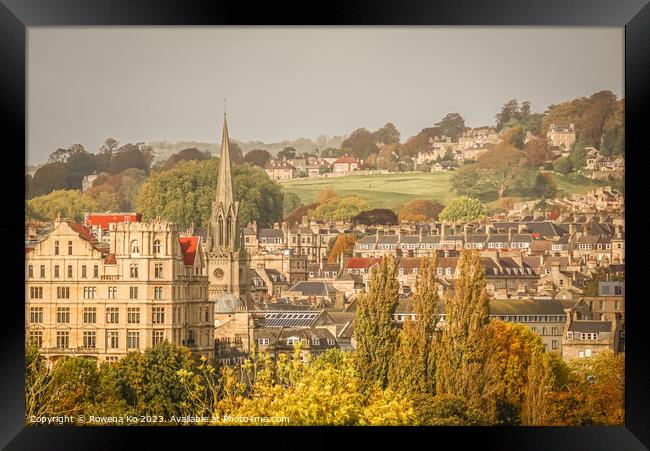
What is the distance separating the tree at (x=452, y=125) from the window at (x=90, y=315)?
15.3 feet

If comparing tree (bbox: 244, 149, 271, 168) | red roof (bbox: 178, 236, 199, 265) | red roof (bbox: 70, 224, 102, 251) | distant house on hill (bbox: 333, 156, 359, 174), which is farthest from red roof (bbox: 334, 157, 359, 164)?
red roof (bbox: 70, 224, 102, 251)

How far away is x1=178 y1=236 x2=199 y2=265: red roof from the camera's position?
548 inches

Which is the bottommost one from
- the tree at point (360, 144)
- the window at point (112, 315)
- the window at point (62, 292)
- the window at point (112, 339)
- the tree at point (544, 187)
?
the window at point (112, 339)

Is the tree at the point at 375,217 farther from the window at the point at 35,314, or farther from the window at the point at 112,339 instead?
the window at the point at 35,314

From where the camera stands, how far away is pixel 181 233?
13.9 m

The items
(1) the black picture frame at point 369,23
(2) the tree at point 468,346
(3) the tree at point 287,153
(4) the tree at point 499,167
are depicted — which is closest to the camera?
(1) the black picture frame at point 369,23

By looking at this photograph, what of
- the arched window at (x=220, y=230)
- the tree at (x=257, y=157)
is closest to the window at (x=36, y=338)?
the arched window at (x=220, y=230)

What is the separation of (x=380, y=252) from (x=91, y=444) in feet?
14.6

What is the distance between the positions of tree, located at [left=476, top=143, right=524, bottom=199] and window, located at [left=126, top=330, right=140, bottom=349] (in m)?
4.51

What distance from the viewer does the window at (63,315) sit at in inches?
532

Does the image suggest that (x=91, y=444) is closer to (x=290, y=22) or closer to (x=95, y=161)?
(x=95, y=161)

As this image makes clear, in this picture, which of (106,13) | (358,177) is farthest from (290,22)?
(358,177)

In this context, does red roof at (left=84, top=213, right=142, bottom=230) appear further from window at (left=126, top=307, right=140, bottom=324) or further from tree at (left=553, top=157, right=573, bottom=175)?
tree at (left=553, top=157, right=573, bottom=175)

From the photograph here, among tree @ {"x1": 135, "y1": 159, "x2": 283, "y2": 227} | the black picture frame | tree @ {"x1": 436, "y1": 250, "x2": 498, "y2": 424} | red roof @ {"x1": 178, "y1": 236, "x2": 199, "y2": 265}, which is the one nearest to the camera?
the black picture frame
